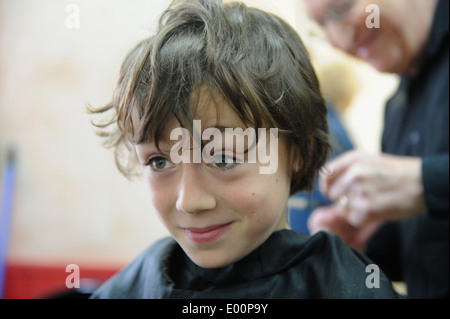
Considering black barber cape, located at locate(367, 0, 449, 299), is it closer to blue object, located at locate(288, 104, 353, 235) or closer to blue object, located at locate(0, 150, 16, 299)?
blue object, located at locate(288, 104, 353, 235)

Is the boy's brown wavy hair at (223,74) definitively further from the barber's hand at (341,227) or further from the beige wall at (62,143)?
the beige wall at (62,143)

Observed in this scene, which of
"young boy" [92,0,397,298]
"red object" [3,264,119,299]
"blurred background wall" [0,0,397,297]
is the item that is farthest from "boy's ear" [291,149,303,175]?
"red object" [3,264,119,299]

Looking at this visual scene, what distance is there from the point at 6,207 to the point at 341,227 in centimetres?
180

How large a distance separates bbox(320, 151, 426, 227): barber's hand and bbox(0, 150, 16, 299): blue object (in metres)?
1.80

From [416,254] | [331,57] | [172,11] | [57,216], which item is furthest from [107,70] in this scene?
[416,254]

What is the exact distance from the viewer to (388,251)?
1225 mm

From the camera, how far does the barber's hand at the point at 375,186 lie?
97 cm

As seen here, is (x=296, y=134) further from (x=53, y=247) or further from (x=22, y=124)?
(x=22, y=124)

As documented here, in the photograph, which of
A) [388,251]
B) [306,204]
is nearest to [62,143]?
[306,204]

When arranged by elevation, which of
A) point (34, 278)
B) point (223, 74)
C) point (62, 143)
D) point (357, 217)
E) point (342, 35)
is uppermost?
point (342, 35)

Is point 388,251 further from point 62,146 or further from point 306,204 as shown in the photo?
point 62,146

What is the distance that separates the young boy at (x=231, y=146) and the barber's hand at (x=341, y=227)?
385 mm

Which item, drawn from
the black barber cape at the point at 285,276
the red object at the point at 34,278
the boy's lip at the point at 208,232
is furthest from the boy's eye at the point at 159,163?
the red object at the point at 34,278

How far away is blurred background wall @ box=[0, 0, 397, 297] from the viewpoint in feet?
6.82
